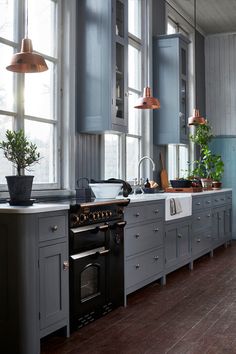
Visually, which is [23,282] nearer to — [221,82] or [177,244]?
[177,244]

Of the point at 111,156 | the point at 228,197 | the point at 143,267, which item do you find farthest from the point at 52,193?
the point at 228,197

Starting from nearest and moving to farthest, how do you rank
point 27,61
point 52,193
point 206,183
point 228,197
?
1. point 27,61
2. point 52,193
3. point 206,183
4. point 228,197

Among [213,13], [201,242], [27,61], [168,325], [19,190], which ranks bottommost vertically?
[168,325]

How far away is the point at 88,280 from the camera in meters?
3.82

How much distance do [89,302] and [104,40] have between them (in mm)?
2594

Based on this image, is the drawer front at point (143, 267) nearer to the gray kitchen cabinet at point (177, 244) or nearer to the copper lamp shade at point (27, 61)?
the gray kitchen cabinet at point (177, 244)

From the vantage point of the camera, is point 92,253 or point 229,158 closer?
point 92,253

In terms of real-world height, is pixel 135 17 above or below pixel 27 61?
above

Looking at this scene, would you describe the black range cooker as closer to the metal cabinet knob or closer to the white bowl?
the metal cabinet knob

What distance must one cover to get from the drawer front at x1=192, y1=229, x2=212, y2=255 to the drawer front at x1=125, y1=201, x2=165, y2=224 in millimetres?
1328

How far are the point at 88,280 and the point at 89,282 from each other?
0.9 inches

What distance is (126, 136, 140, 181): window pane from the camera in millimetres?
6359

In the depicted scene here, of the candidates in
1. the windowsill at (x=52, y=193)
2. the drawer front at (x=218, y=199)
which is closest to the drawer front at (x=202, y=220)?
the drawer front at (x=218, y=199)

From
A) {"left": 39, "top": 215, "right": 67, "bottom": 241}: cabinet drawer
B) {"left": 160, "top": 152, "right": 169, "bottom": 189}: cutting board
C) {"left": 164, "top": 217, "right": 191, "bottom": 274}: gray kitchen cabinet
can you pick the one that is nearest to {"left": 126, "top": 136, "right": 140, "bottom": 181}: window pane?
{"left": 160, "top": 152, "right": 169, "bottom": 189}: cutting board
